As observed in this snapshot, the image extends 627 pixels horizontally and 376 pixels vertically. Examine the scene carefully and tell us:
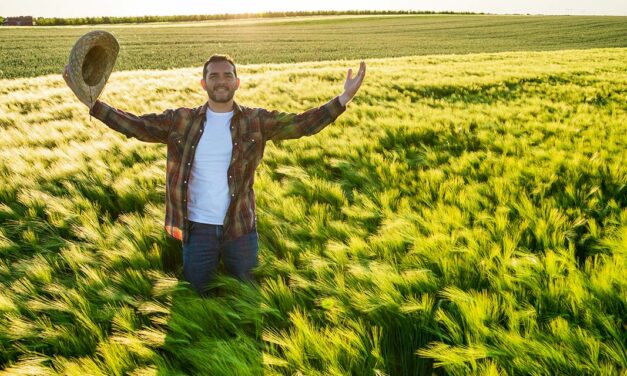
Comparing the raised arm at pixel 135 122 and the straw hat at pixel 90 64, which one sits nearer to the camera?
the straw hat at pixel 90 64

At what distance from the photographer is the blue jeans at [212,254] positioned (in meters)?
2.40

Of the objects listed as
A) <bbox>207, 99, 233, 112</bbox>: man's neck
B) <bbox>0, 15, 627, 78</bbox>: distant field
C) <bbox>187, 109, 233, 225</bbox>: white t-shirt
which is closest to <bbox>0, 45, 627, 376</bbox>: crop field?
<bbox>187, 109, 233, 225</bbox>: white t-shirt

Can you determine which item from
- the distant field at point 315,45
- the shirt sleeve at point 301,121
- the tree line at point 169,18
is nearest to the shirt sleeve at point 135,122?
the shirt sleeve at point 301,121

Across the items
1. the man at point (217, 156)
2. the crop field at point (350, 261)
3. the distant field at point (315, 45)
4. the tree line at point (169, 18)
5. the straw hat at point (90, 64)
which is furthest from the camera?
Answer: the tree line at point (169, 18)

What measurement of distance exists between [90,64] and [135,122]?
36 cm

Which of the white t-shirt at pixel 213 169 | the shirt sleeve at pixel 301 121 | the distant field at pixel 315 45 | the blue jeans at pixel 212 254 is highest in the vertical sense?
the distant field at pixel 315 45

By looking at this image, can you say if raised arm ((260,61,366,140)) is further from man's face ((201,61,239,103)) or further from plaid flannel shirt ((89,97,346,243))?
man's face ((201,61,239,103))

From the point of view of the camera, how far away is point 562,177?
3162mm

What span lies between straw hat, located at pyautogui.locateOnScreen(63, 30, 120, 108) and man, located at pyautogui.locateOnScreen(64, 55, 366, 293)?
0.54 ft

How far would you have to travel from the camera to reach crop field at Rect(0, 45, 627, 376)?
5.07 ft

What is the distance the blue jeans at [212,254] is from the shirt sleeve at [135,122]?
0.56 meters

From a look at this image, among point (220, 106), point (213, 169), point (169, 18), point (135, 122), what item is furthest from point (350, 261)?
point (169, 18)

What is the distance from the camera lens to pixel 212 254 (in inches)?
98.3

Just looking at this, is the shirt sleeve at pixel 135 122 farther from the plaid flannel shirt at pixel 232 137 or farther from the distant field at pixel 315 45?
the distant field at pixel 315 45
